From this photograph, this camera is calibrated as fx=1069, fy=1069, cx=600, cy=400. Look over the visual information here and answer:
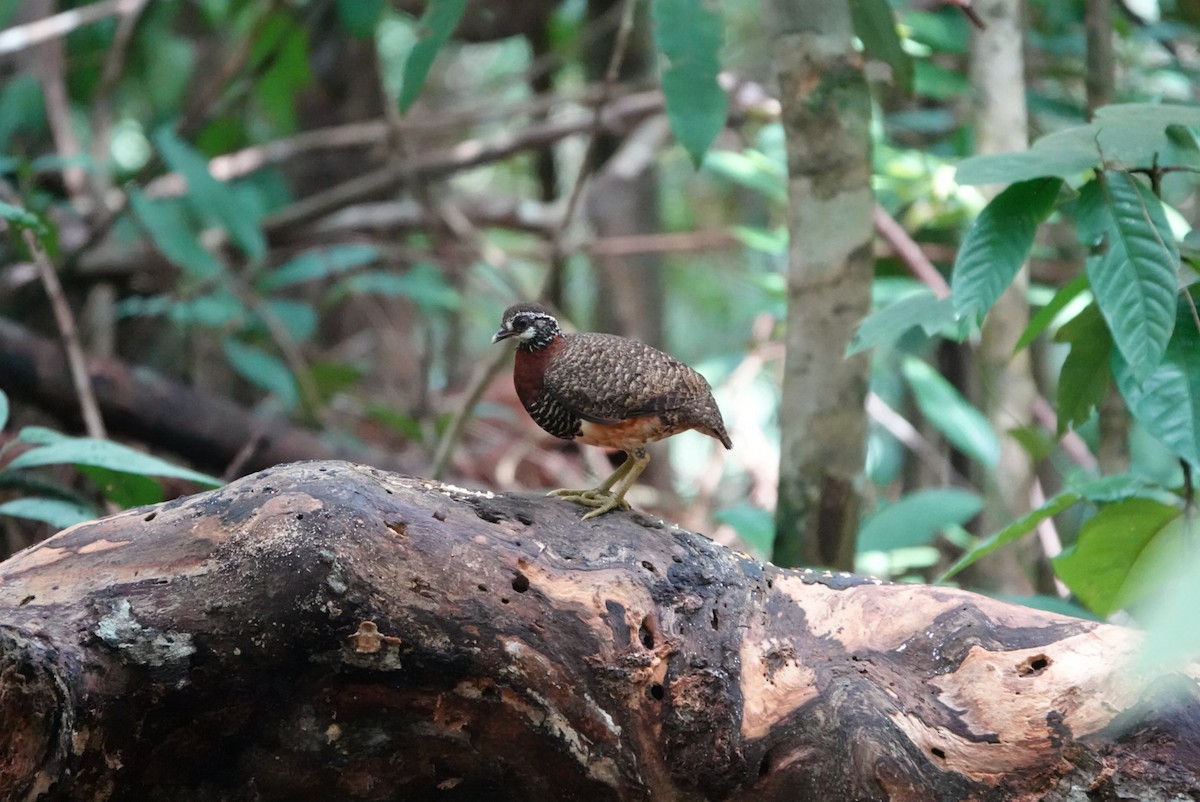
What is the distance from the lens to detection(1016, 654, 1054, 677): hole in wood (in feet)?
6.21

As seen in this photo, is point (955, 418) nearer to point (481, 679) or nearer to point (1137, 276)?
point (1137, 276)

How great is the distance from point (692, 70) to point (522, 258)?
328cm

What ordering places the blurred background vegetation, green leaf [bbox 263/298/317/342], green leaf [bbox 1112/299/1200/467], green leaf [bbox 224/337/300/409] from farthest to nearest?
1. green leaf [bbox 263/298/317/342]
2. green leaf [bbox 224/337/300/409]
3. the blurred background vegetation
4. green leaf [bbox 1112/299/1200/467]

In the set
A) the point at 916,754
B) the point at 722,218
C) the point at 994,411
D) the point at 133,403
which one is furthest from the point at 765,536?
the point at 722,218

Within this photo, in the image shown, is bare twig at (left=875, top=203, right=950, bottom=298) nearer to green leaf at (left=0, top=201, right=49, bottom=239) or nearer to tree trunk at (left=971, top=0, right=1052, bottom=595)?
tree trunk at (left=971, top=0, right=1052, bottom=595)

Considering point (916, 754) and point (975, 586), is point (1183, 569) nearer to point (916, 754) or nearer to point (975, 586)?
point (916, 754)

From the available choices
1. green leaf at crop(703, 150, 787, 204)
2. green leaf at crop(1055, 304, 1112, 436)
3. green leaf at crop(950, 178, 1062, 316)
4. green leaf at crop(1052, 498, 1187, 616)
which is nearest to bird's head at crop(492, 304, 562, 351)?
green leaf at crop(950, 178, 1062, 316)

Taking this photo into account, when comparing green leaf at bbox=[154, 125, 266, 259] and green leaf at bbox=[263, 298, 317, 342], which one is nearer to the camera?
green leaf at bbox=[154, 125, 266, 259]

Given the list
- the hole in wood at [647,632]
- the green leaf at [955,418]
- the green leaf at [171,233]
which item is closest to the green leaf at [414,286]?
the green leaf at [171,233]

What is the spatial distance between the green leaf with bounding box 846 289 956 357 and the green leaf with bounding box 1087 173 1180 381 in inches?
13.3

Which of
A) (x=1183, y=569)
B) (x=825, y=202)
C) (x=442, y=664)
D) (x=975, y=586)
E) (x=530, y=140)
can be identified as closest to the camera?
(x=1183, y=569)

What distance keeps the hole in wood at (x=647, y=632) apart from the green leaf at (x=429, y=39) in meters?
1.68

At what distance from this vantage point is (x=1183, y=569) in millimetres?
715

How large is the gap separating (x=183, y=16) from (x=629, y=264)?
370 cm
